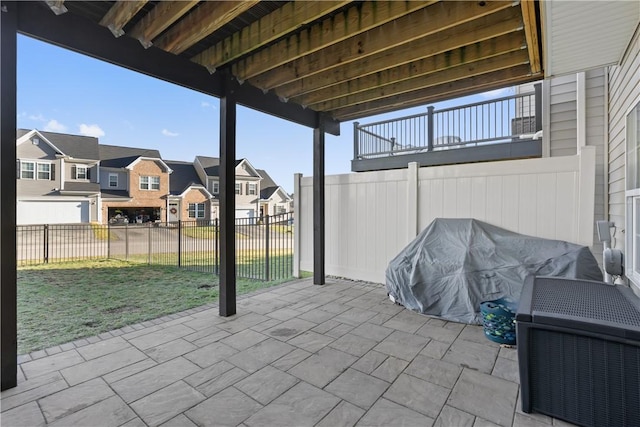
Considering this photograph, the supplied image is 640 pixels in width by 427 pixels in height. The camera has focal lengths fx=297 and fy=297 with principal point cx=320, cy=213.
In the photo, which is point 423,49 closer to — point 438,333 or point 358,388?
point 438,333

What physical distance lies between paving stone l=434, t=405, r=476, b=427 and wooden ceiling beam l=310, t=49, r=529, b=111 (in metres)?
3.09

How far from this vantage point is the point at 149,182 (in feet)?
63.4

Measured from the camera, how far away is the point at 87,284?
16.5 feet

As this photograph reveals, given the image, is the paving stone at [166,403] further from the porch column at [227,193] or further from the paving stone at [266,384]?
the porch column at [227,193]

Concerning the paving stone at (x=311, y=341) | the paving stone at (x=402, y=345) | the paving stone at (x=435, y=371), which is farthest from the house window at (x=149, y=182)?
the paving stone at (x=435, y=371)

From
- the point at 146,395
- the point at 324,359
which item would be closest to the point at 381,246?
the point at 324,359

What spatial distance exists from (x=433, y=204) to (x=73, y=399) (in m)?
4.29

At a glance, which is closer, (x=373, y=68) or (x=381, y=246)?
(x=373, y=68)

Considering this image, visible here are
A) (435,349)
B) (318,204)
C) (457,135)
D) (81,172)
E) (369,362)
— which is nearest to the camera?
(369,362)

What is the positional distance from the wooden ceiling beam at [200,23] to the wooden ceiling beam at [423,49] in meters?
1.39

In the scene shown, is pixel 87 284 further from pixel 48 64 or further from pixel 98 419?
pixel 48 64

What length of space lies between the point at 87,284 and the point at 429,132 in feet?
23.9

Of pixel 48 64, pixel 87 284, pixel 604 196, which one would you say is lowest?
pixel 87 284

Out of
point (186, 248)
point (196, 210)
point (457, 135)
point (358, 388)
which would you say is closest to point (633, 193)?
point (358, 388)
